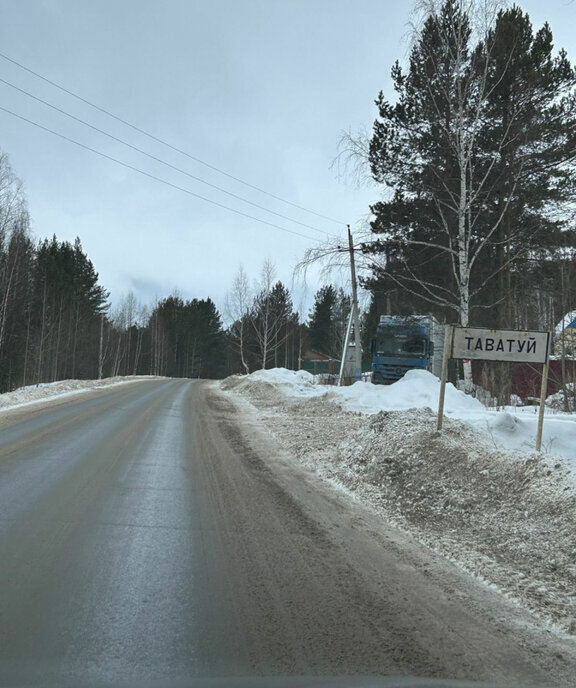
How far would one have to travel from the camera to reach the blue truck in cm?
2361

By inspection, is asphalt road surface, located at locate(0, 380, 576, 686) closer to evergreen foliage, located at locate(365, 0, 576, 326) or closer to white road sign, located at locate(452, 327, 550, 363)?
white road sign, located at locate(452, 327, 550, 363)

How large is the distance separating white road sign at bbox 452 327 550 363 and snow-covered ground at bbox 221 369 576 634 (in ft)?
2.94

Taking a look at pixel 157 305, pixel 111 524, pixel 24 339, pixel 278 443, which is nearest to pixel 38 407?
pixel 278 443

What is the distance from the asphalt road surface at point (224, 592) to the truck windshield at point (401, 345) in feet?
58.2

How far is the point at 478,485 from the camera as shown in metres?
6.11

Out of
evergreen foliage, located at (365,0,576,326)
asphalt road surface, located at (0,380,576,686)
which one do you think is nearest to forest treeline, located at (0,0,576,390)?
evergreen foliage, located at (365,0,576,326)

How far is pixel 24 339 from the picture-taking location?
4184 cm

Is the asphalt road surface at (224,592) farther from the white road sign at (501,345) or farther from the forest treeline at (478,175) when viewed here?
the forest treeline at (478,175)

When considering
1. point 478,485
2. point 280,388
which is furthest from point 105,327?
point 478,485

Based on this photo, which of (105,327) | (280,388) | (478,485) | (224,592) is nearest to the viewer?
(224,592)

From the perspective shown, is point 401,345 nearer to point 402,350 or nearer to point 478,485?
point 402,350

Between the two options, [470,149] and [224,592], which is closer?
[224,592]

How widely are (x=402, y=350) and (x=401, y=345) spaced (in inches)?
8.9

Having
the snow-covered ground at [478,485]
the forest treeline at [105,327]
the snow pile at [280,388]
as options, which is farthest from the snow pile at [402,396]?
the forest treeline at [105,327]
